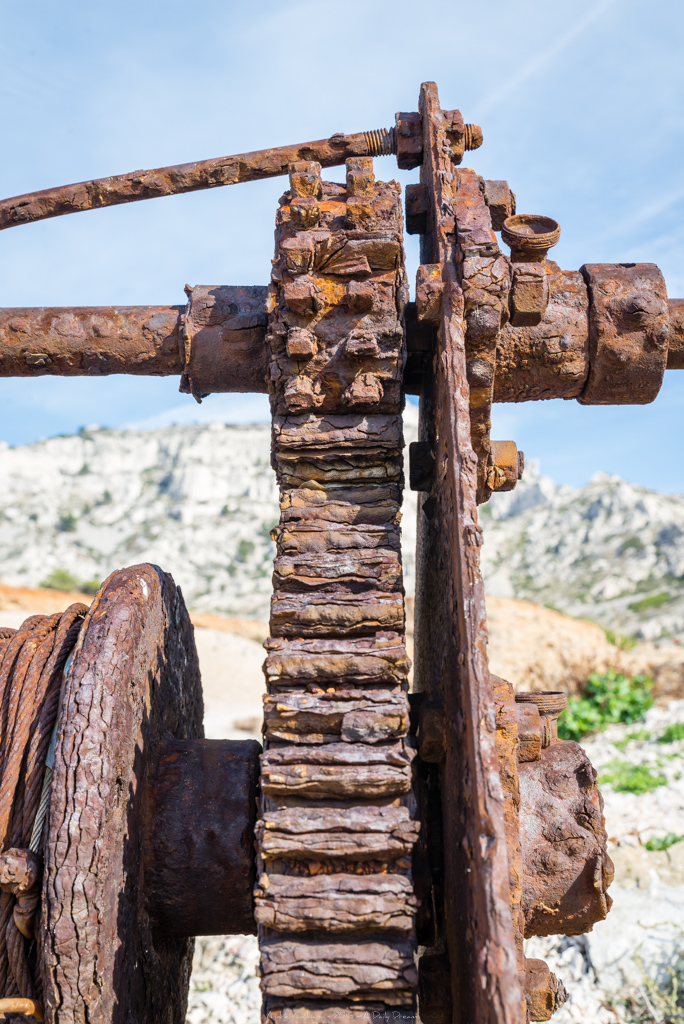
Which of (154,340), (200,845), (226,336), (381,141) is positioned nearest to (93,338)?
(154,340)

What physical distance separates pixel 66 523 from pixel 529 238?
311 ft

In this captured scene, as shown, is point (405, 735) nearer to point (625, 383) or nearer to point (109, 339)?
point (625, 383)

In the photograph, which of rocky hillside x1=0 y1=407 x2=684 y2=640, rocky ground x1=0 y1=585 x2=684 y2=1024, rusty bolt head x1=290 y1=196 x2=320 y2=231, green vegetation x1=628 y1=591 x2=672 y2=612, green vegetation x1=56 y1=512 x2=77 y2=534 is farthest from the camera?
green vegetation x1=56 y1=512 x2=77 y2=534

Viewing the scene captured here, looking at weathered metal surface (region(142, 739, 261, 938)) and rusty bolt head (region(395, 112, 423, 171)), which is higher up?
rusty bolt head (region(395, 112, 423, 171))

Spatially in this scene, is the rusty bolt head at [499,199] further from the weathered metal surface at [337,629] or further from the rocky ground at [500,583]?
the rocky ground at [500,583]

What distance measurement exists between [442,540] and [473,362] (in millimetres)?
622

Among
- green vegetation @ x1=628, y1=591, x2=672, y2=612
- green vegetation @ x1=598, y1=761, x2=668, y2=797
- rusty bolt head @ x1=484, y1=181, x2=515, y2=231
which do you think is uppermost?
green vegetation @ x1=628, y1=591, x2=672, y2=612

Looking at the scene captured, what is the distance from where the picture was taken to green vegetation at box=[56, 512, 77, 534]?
89562mm

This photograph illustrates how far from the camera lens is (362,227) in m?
2.70

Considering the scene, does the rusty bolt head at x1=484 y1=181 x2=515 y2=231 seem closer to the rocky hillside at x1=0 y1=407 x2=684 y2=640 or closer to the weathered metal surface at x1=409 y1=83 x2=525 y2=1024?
the weathered metal surface at x1=409 y1=83 x2=525 y2=1024

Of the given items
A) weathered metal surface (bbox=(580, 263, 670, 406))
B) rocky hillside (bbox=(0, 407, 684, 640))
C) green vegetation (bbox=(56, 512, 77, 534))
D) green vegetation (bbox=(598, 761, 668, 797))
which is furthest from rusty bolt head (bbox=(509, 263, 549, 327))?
green vegetation (bbox=(56, 512, 77, 534))

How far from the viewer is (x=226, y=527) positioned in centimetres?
9450

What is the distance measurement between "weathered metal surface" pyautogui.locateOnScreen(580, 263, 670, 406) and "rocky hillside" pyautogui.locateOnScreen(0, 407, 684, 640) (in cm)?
3568

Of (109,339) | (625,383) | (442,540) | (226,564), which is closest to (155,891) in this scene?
(442,540)
